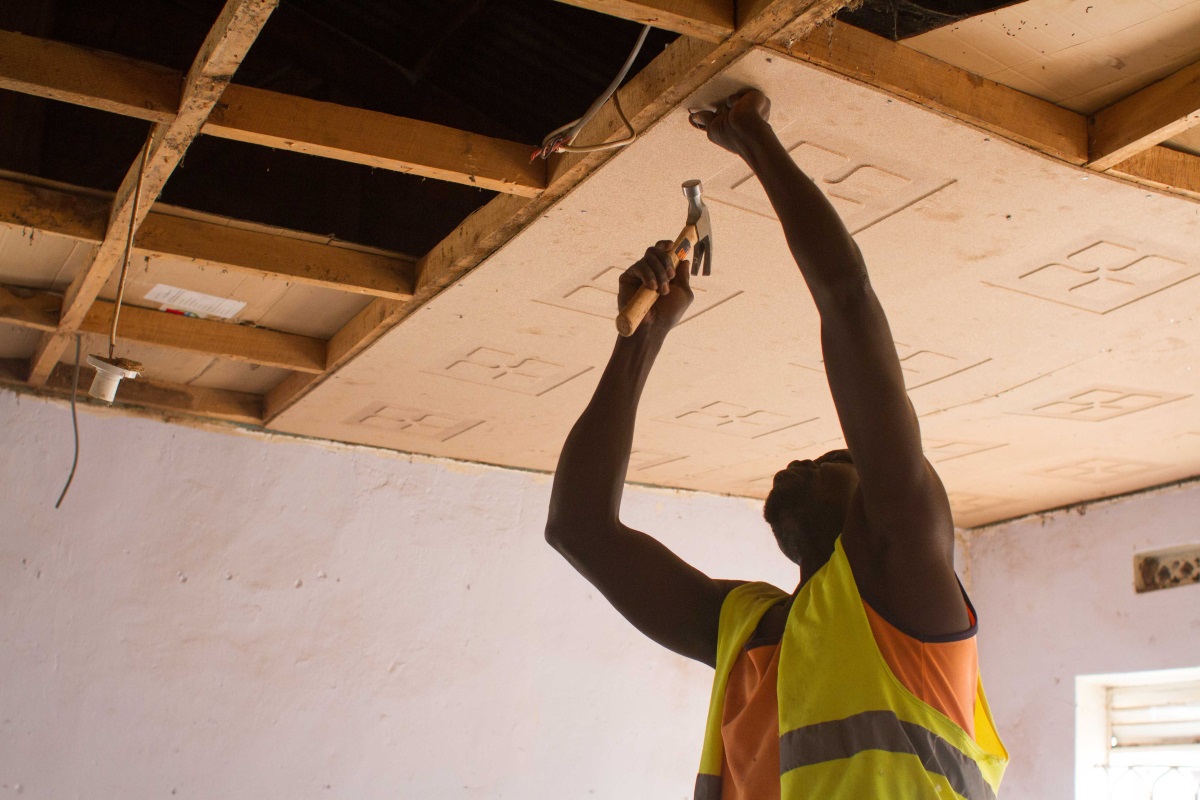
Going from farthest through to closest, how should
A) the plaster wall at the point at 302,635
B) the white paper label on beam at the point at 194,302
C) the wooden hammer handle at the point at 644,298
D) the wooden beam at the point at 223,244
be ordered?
1. the plaster wall at the point at 302,635
2. the white paper label on beam at the point at 194,302
3. the wooden beam at the point at 223,244
4. the wooden hammer handle at the point at 644,298

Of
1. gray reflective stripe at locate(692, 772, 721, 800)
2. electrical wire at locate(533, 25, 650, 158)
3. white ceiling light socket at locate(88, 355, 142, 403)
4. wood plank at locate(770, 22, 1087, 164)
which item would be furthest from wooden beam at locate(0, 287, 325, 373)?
gray reflective stripe at locate(692, 772, 721, 800)

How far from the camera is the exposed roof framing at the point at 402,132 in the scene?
1.55m

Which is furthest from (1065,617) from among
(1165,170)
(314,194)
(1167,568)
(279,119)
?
(279,119)

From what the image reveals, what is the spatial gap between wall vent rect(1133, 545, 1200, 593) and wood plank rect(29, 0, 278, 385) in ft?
10.1

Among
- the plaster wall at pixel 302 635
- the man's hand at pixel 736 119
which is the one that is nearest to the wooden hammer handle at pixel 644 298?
the man's hand at pixel 736 119

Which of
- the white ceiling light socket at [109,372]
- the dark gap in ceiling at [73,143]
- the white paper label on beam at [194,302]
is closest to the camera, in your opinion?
the white ceiling light socket at [109,372]

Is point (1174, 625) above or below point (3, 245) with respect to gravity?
below

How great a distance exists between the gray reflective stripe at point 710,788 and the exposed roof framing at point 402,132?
3.15 feet

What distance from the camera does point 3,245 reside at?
246 cm

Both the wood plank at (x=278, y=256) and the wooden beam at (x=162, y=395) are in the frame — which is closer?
the wood plank at (x=278, y=256)

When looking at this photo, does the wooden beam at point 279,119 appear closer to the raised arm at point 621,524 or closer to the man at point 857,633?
the raised arm at point 621,524

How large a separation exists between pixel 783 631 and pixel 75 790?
236 centimetres

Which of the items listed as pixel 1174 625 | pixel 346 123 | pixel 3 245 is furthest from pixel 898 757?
pixel 1174 625

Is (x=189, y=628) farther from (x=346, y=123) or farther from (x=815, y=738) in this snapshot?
(x=815, y=738)
